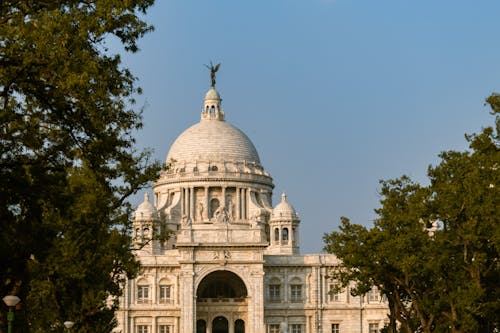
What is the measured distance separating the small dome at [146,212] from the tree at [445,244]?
7162 centimetres

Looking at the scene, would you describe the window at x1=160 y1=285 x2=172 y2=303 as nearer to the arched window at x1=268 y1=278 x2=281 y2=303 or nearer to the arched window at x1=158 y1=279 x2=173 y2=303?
the arched window at x1=158 y1=279 x2=173 y2=303

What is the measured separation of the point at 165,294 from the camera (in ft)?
400

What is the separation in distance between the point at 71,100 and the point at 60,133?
3243 mm

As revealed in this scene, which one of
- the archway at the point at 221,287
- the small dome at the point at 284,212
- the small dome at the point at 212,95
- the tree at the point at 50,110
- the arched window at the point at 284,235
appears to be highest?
the small dome at the point at 212,95

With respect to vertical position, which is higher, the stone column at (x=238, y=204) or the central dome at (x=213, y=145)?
the central dome at (x=213, y=145)

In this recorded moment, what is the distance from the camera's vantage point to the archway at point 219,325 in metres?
123

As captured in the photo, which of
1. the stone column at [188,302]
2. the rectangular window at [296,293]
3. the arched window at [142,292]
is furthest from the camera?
the rectangular window at [296,293]

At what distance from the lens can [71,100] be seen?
32375mm

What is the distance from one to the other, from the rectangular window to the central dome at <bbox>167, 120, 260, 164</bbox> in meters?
27.6

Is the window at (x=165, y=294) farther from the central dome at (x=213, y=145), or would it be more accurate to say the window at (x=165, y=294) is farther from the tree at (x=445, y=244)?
the tree at (x=445, y=244)

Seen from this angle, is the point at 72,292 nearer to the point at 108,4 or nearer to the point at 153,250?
the point at 108,4

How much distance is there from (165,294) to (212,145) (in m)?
30.1

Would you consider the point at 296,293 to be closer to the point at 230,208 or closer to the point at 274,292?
the point at 274,292

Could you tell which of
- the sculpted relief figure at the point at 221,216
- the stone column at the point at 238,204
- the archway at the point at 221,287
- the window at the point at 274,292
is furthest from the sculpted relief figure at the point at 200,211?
the window at the point at 274,292
